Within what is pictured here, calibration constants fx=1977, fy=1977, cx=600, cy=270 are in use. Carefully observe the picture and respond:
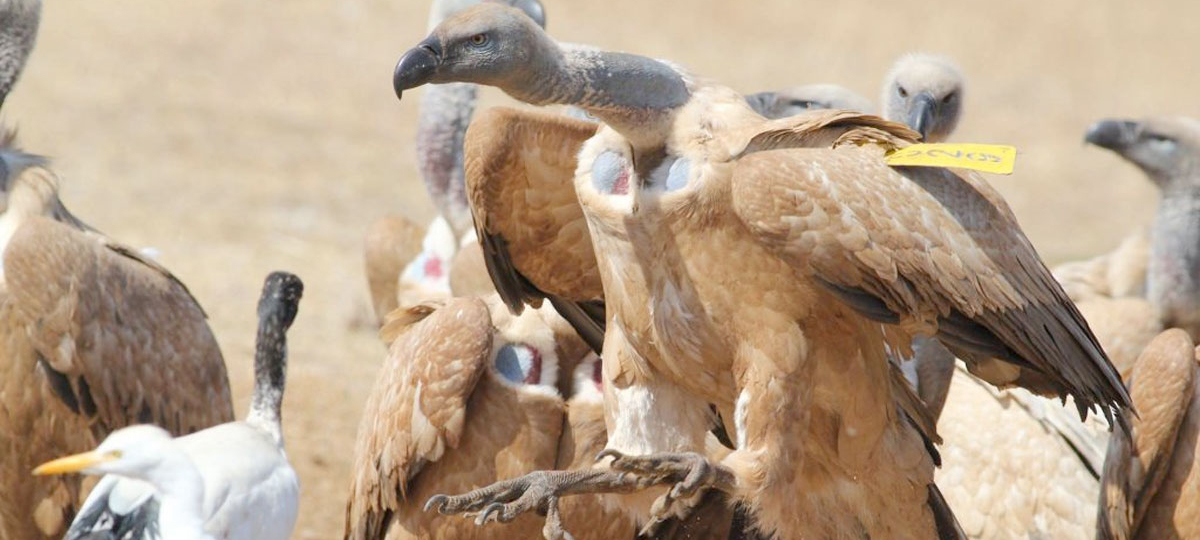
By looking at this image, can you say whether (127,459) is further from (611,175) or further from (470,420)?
(611,175)

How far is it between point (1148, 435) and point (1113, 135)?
322cm

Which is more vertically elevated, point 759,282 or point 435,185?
point 759,282

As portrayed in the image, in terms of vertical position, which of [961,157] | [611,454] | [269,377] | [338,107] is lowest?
[338,107]

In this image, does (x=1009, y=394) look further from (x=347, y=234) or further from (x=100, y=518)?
(x=347, y=234)

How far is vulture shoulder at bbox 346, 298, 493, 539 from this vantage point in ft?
17.1

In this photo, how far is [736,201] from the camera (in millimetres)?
4352

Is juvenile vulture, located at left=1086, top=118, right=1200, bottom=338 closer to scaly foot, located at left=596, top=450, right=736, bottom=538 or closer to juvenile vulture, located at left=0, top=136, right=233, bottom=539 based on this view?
juvenile vulture, located at left=0, top=136, right=233, bottom=539

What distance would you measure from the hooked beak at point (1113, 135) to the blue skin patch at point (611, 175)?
4.40m

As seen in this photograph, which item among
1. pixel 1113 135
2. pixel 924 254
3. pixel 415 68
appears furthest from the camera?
pixel 1113 135

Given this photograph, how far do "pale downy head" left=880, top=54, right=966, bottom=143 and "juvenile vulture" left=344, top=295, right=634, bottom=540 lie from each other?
5.56 ft

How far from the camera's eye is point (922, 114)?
640 centimetres

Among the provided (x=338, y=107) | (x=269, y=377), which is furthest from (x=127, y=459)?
(x=338, y=107)

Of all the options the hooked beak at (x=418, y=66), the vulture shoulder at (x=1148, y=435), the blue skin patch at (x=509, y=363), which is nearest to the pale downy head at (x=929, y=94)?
the vulture shoulder at (x=1148, y=435)

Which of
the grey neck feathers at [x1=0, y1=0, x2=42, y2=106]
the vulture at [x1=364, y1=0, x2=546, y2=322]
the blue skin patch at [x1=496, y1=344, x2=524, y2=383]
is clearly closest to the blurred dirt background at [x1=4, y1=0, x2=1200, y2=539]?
the vulture at [x1=364, y1=0, x2=546, y2=322]
